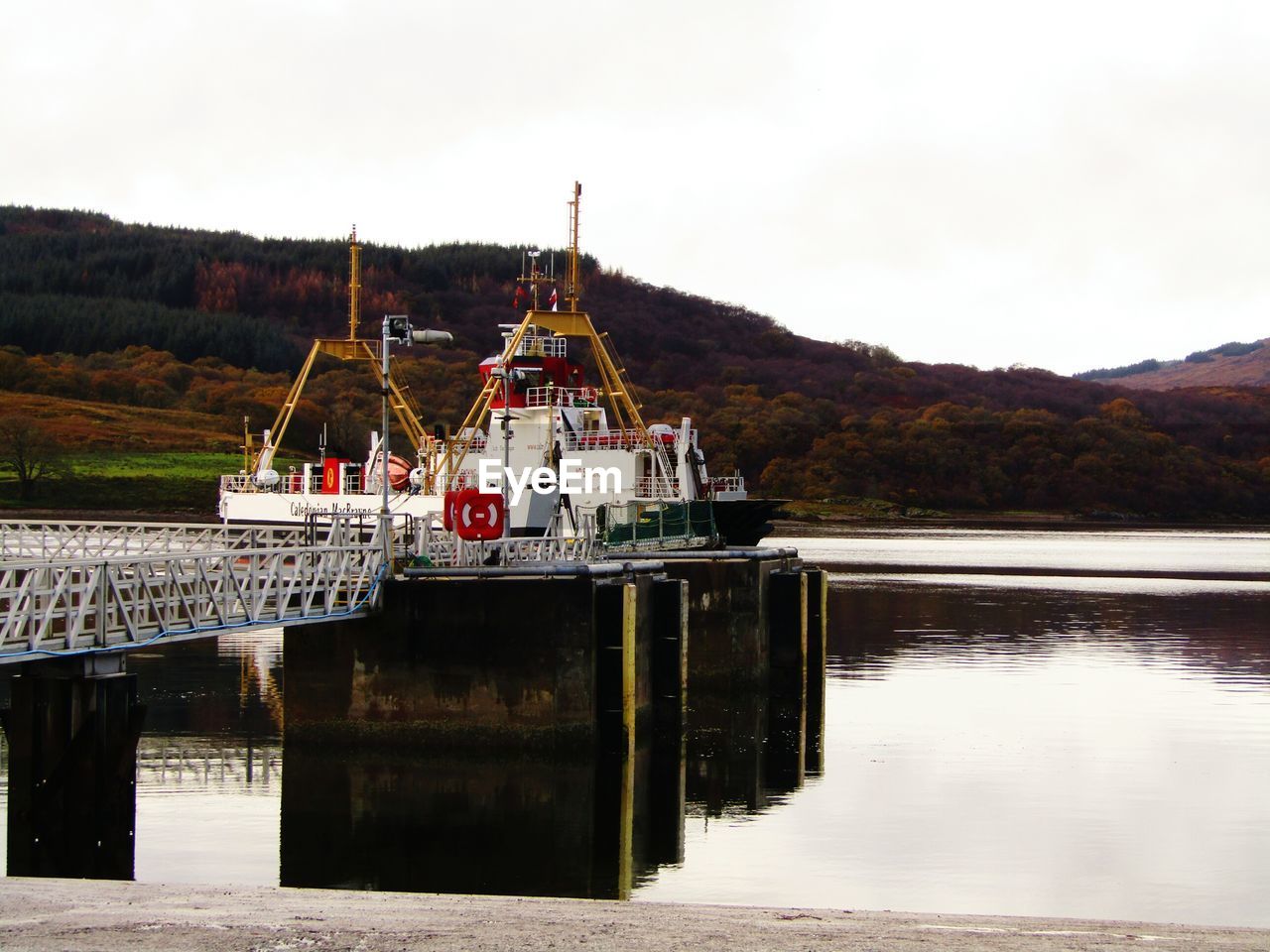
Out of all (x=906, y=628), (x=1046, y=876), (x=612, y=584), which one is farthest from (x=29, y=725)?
(x=906, y=628)

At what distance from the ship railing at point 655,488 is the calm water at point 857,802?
A: 28.7 ft

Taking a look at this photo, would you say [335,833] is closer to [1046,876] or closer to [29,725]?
[29,725]

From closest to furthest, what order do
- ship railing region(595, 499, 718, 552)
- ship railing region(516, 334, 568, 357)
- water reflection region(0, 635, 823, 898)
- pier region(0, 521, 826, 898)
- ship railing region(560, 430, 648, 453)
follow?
1. pier region(0, 521, 826, 898)
2. water reflection region(0, 635, 823, 898)
3. ship railing region(595, 499, 718, 552)
4. ship railing region(560, 430, 648, 453)
5. ship railing region(516, 334, 568, 357)

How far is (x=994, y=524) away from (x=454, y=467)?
149968 millimetres

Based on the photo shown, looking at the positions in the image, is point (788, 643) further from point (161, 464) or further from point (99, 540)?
point (161, 464)

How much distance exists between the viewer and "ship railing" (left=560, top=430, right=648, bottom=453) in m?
54.4

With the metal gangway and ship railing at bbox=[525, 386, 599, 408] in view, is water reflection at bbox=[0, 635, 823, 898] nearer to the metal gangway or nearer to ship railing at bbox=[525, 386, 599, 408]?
the metal gangway

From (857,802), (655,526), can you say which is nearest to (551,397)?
(655,526)

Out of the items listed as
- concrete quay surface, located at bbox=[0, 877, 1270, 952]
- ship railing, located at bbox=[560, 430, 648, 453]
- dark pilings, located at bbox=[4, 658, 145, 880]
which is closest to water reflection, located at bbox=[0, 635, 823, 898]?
dark pilings, located at bbox=[4, 658, 145, 880]

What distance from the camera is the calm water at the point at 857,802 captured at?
23922mm

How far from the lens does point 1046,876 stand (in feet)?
80.0

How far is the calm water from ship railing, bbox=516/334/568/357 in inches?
489

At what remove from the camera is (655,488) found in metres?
55.5

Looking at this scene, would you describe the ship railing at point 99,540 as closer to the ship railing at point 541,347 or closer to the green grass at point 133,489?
the ship railing at point 541,347
